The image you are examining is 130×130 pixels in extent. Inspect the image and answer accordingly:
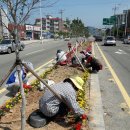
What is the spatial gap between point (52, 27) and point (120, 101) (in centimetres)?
19201

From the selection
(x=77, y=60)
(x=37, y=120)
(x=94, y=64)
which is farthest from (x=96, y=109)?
(x=77, y=60)

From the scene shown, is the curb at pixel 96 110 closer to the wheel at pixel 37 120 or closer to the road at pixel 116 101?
the road at pixel 116 101

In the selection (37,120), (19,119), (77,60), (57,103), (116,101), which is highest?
(57,103)

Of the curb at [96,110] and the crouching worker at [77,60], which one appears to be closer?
the curb at [96,110]

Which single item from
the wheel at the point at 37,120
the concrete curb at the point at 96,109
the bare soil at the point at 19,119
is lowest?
the concrete curb at the point at 96,109

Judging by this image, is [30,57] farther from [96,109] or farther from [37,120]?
[37,120]

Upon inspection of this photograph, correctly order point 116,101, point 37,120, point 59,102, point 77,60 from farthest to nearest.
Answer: point 77,60 < point 116,101 < point 59,102 < point 37,120

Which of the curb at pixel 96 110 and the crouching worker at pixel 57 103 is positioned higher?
the crouching worker at pixel 57 103

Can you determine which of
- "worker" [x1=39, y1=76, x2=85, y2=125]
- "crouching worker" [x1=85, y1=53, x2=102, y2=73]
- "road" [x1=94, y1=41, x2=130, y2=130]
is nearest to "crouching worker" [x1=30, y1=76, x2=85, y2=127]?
"worker" [x1=39, y1=76, x2=85, y2=125]

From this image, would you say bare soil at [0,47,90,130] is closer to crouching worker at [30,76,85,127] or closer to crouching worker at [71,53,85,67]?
crouching worker at [30,76,85,127]

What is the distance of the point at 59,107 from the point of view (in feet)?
20.7

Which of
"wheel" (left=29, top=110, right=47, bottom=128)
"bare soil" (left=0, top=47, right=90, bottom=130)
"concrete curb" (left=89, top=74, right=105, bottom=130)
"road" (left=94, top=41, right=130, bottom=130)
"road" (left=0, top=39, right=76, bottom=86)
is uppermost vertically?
"wheel" (left=29, top=110, right=47, bottom=128)

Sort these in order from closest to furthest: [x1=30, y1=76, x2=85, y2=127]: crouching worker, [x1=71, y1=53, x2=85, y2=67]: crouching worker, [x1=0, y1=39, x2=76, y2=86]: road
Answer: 1. [x1=30, y1=76, x2=85, y2=127]: crouching worker
2. [x1=71, y1=53, x2=85, y2=67]: crouching worker
3. [x1=0, y1=39, x2=76, y2=86]: road

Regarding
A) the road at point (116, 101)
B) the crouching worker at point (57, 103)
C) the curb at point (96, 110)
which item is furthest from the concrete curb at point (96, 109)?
the crouching worker at point (57, 103)
